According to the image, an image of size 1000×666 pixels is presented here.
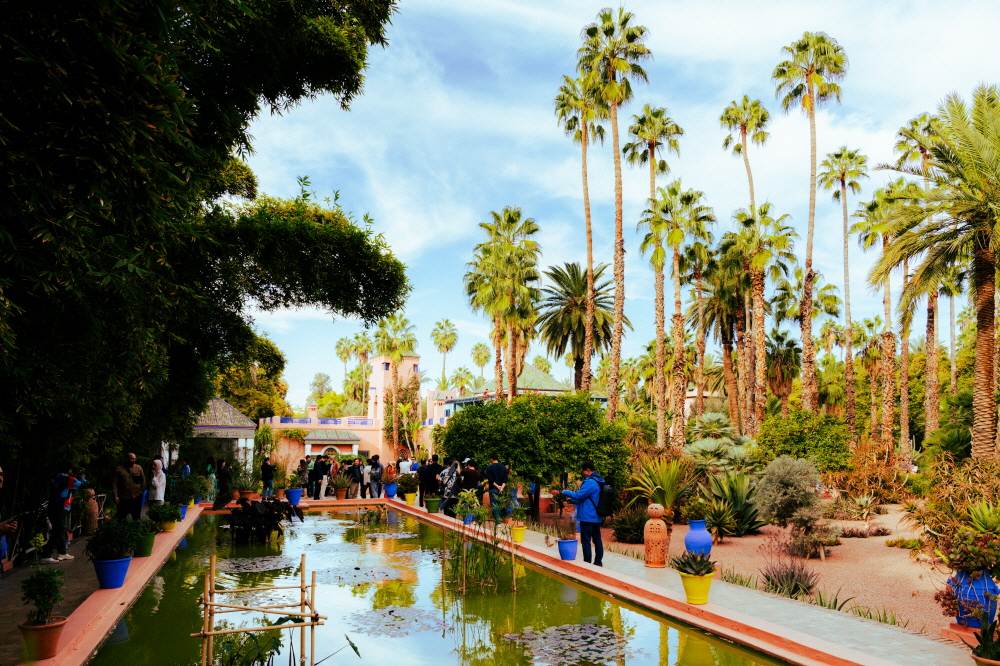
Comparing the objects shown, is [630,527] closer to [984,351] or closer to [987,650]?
[987,650]

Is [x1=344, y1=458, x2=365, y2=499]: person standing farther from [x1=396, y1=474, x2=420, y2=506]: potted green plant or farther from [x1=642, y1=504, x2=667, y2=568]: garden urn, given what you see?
[x1=642, y1=504, x2=667, y2=568]: garden urn

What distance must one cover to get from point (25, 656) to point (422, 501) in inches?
645

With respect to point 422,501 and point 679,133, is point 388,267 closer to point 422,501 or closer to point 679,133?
point 422,501

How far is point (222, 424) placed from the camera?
2927 cm

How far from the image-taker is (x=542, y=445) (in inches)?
692

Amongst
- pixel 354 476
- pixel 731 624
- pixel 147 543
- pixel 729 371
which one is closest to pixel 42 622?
pixel 147 543

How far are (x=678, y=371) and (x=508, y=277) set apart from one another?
10151mm

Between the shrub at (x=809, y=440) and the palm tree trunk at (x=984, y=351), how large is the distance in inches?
156

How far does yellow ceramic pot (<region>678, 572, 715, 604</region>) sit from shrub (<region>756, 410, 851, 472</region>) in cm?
1456

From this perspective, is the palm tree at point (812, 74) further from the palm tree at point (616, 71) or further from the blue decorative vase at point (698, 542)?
the blue decorative vase at point (698, 542)

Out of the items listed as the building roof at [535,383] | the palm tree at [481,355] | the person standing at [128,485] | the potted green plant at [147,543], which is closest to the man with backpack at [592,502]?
the potted green plant at [147,543]

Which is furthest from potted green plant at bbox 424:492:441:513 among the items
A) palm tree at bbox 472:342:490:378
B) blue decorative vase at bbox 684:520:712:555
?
palm tree at bbox 472:342:490:378

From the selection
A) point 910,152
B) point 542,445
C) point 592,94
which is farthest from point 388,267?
point 910,152

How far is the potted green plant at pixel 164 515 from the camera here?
14828mm
